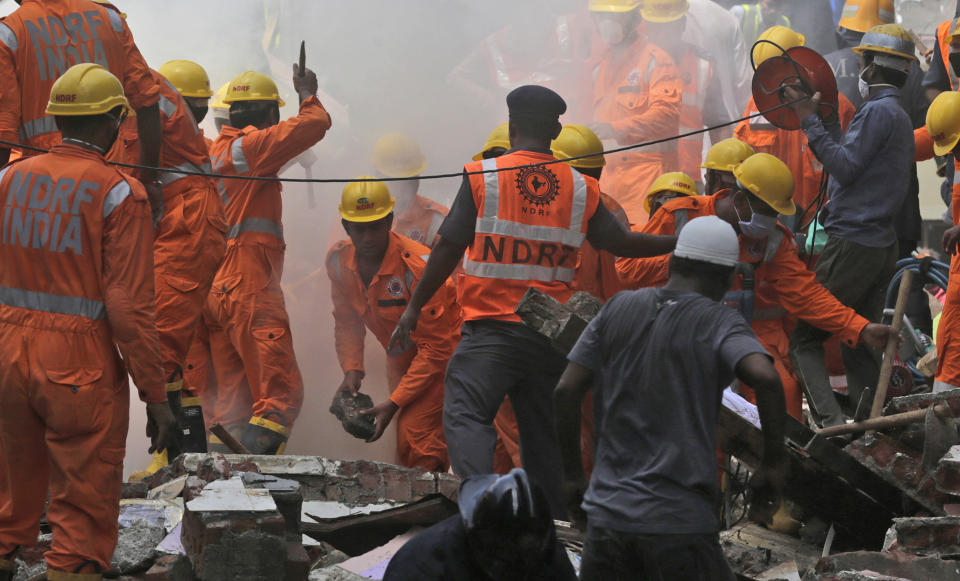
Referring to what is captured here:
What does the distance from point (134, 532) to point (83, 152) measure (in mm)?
1491

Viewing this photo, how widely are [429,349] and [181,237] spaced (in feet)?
4.47

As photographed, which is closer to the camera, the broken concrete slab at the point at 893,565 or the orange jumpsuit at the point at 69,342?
the orange jumpsuit at the point at 69,342

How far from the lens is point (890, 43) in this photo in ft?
22.0

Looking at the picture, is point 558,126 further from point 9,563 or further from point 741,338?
point 9,563

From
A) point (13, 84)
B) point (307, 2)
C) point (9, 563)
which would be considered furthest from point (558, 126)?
point (307, 2)

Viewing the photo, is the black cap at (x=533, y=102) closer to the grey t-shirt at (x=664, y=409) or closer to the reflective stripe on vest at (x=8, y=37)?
the grey t-shirt at (x=664, y=409)

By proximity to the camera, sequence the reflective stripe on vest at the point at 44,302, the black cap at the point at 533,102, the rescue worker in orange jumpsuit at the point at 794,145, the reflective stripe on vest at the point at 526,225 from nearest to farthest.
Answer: the reflective stripe on vest at the point at 44,302 < the reflective stripe on vest at the point at 526,225 < the black cap at the point at 533,102 < the rescue worker in orange jumpsuit at the point at 794,145

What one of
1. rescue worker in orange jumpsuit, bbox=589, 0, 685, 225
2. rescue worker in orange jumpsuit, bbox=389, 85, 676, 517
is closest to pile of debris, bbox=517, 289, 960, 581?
A: rescue worker in orange jumpsuit, bbox=389, 85, 676, 517

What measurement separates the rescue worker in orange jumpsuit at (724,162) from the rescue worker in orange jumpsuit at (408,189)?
6.04 ft

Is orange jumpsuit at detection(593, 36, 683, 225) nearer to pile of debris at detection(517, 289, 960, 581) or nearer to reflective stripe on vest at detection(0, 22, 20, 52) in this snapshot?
pile of debris at detection(517, 289, 960, 581)

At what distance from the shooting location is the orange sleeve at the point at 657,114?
9.53m

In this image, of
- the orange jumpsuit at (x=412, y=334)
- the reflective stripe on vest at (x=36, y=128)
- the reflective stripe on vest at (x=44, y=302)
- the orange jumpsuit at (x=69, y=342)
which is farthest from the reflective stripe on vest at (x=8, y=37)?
the orange jumpsuit at (x=412, y=334)

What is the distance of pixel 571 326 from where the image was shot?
192 inches

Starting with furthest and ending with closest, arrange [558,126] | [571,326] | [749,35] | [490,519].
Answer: [749,35]
[558,126]
[571,326]
[490,519]
